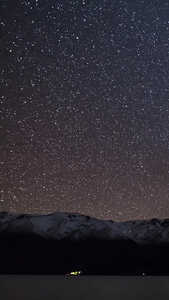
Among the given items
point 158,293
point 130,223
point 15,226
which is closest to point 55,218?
point 15,226

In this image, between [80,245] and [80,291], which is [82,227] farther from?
[80,291]

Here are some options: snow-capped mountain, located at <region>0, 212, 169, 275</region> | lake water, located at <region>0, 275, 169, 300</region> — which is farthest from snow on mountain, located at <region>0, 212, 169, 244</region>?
lake water, located at <region>0, 275, 169, 300</region>

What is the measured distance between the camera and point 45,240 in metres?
9.27

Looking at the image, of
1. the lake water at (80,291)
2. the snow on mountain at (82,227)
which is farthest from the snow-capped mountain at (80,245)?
the lake water at (80,291)

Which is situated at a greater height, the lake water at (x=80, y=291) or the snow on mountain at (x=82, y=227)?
the snow on mountain at (x=82, y=227)

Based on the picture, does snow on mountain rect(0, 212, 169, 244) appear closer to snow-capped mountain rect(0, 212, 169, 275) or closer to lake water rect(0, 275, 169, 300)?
snow-capped mountain rect(0, 212, 169, 275)

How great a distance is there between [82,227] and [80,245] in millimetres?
464

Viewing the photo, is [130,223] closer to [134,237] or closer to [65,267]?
[134,237]

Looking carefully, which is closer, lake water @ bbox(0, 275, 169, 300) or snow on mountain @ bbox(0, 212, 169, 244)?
lake water @ bbox(0, 275, 169, 300)

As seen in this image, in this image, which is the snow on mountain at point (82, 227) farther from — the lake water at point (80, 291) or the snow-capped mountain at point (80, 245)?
the lake water at point (80, 291)

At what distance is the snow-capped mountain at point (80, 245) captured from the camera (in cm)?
916

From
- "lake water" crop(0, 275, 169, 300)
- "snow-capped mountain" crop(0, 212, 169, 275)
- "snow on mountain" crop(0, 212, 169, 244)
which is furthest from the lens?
"snow on mountain" crop(0, 212, 169, 244)

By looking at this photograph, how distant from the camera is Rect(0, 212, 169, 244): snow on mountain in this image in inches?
367

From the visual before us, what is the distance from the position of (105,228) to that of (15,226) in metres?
2.36
